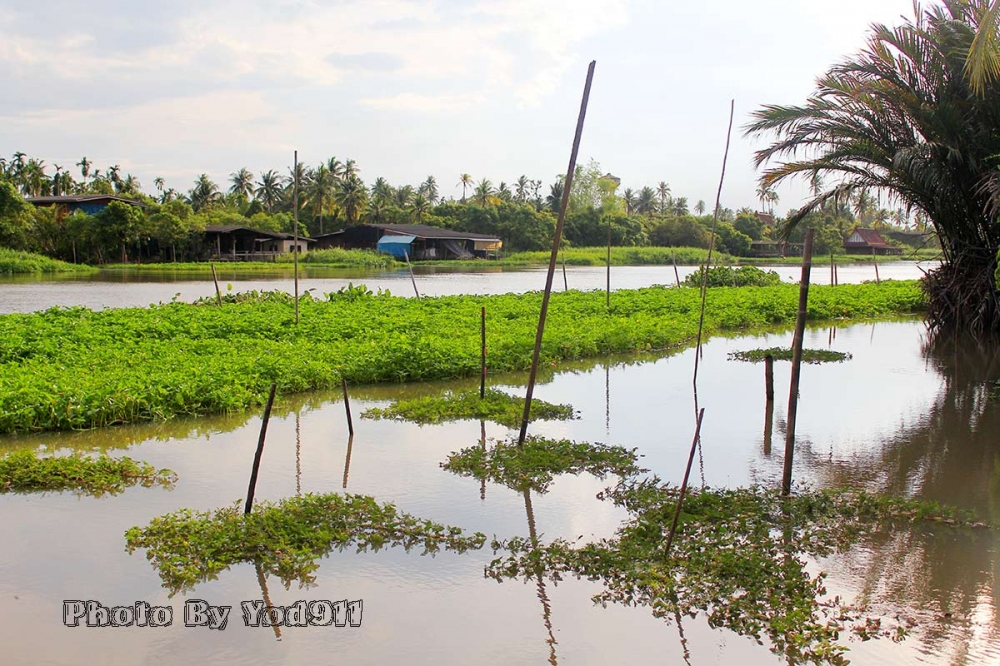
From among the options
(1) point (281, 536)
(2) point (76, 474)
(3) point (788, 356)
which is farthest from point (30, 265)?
(1) point (281, 536)

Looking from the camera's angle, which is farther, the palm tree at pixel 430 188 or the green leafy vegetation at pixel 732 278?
the palm tree at pixel 430 188

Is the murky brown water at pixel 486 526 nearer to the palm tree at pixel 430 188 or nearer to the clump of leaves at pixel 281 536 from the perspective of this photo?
the clump of leaves at pixel 281 536

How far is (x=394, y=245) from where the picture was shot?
5447 cm

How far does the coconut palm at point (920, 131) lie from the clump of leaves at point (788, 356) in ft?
9.20

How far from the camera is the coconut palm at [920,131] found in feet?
48.1

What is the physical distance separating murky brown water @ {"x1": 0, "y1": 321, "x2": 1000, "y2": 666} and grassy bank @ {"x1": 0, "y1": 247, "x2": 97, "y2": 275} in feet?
118

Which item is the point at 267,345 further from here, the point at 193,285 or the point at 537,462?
the point at 193,285

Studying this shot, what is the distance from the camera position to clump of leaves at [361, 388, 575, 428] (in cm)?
941

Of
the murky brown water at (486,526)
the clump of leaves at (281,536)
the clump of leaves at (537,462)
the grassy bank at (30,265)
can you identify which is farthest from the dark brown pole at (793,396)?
the grassy bank at (30,265)

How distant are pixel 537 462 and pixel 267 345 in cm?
640

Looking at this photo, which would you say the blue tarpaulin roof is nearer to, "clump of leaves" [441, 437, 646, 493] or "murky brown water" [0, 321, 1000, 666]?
"murky brown water" [0, 321, 1000, 666]

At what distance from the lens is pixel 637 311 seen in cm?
1981

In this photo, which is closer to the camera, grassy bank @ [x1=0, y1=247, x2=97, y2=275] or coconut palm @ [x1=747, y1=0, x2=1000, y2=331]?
coconut palm @ [x1=747, y1=0, x2=1000, y2=331]

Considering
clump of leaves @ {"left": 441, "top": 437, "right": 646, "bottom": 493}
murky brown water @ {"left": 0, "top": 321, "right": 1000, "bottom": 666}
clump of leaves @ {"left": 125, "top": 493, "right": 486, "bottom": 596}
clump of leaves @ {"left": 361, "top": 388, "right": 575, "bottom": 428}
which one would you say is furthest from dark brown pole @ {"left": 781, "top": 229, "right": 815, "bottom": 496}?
clump of leaves @ {"left": 361, "top": 388, "right": 575, "bottom": 428}
